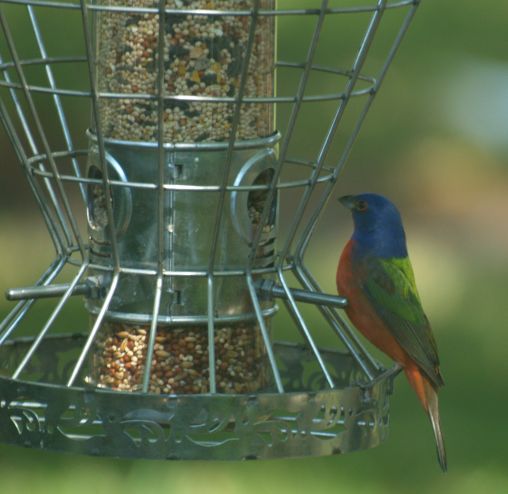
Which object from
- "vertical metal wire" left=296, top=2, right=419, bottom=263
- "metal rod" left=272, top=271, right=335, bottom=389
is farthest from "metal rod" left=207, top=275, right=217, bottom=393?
"vertical metal wire" left=296, top=2, right=419, bottom=263

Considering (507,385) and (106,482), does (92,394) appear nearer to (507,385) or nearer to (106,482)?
(106,482)

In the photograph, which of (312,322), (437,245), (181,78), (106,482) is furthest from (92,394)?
(437,245)

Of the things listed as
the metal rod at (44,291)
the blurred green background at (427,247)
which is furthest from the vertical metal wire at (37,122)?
the blurred green background at (427,247)

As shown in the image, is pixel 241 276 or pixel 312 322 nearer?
pixel 241 276

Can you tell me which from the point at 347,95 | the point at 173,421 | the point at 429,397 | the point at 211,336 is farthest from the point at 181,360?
the point at 429,397

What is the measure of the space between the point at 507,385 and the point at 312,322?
1.39m

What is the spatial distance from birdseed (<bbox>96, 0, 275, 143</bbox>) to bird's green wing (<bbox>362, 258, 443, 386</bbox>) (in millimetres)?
951

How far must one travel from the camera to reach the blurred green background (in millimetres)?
7715

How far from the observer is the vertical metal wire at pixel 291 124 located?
4.02m

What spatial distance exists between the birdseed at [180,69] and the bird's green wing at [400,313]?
951 millimetres

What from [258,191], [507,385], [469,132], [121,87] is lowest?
[507,385]

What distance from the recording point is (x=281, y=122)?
1198 cm

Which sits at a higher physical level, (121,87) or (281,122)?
(121,87)

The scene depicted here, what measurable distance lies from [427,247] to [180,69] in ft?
30.1
